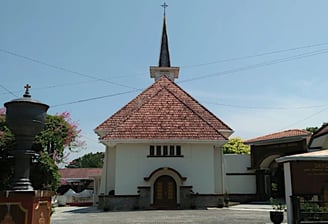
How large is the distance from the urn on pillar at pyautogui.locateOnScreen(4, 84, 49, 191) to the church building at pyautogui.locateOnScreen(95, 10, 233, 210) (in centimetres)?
1423

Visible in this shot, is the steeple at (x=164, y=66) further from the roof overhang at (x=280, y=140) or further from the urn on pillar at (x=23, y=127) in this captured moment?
the urn on pillar at (x=23, y=127)

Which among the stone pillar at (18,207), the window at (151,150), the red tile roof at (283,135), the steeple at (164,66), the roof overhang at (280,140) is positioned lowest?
the stone pillar at (18,207)

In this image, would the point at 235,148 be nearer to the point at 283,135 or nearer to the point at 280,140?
the point at 283,135

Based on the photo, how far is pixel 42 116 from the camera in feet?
24.8

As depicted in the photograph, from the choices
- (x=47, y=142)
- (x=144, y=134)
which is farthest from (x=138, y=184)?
(x=47, y=142)

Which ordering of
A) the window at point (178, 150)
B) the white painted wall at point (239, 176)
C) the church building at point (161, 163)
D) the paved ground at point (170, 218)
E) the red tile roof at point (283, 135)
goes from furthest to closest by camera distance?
1. the white painted wall at point (239, 176)
2. the red tile roof at point (283, 135)
3. the window at point (178, 150)
4. the church building at point (161, 163)
5. the paved ground at point (170, 218)

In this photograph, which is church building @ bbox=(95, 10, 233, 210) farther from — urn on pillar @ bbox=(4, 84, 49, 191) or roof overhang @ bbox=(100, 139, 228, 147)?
urn on pillar @ bbox=(4, 84, 49, 191)

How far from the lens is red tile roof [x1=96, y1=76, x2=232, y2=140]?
2225 cm

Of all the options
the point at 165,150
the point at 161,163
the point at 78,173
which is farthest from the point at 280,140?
the point at 78,173

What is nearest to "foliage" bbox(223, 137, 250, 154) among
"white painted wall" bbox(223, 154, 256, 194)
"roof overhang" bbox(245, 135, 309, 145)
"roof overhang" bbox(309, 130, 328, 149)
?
"white painted wall" bbox(223, 154, 256, 194)

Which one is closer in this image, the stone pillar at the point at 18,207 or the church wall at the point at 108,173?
the stone pillar at the point at 18,207

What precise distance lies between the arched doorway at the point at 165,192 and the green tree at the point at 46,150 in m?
6.83

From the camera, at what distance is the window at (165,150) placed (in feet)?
73.4

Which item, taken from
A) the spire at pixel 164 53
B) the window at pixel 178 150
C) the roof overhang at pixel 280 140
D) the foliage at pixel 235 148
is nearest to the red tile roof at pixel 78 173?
the foliage at pixel 235 148
